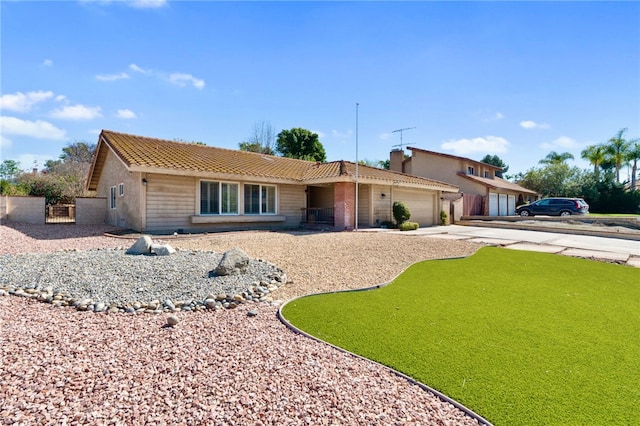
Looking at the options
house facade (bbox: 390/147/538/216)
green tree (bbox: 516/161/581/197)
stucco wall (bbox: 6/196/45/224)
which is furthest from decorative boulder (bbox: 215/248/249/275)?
green tree (bbox: 516/161/581/197)

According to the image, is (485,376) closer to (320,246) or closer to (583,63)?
(320,246)

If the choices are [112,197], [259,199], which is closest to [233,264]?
[259,199]

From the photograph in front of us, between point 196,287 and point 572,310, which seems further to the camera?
point 196,287

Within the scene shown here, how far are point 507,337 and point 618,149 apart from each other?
47310 mm

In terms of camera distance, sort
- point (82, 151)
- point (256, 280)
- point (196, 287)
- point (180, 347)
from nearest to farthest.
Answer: point (180, 347)
point (196, 287)
point (256, 280)
point (82, 151)

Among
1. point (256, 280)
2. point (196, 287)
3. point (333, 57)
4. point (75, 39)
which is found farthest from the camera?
point (333, 57)

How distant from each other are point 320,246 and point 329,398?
7632mm

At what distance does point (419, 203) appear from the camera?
68.5 ft

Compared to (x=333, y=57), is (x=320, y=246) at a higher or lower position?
lower

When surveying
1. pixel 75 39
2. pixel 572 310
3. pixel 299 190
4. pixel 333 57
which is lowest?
pixel 572 310

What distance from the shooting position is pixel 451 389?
279 centimetres

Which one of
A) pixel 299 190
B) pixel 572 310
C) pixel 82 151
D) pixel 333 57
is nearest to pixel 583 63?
pixel 333 57

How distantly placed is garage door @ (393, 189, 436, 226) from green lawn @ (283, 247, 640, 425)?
41.2 ft

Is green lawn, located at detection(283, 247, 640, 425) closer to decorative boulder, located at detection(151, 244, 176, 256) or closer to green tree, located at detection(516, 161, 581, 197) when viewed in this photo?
decorative boulder, located at detection(151, 244, 176, 256)
